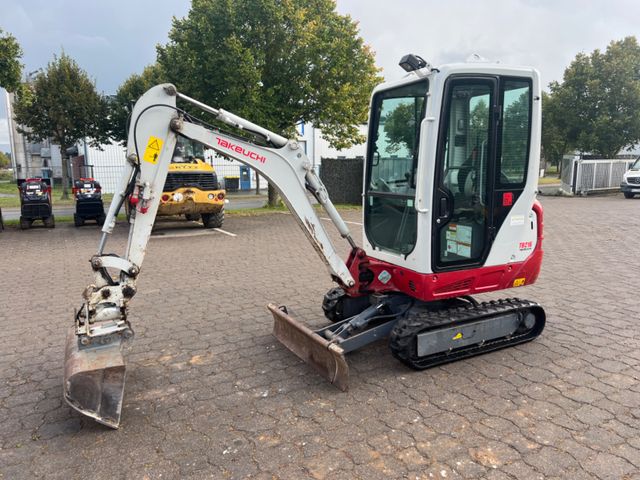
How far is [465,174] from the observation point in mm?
4242

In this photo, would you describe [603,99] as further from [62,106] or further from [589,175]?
[62,106]

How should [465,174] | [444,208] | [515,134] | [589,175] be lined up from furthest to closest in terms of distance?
1. [589,175]
2. [515,134]
3. [465,174]
4. [444,208]

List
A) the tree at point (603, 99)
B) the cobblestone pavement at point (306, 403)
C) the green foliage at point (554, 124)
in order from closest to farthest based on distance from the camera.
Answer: the cobblestone pavement at point (306, 403) < the tree at point (603, 99) < the green foliage at point (554, 124)

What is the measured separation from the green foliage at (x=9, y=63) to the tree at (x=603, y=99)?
25.9 meters

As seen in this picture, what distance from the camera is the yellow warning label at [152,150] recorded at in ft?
12.3

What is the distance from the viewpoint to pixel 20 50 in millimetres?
12156

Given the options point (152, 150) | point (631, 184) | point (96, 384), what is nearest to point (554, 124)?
point (631, 184)

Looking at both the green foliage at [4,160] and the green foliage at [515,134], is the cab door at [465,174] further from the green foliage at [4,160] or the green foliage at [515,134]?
the green foliage at [4,160]

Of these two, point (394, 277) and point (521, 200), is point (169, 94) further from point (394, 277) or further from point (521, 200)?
point (521, 200)

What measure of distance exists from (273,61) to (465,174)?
1264 centimetres

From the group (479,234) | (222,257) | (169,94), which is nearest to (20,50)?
(222,257)

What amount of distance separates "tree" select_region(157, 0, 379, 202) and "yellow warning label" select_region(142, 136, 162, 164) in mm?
10848

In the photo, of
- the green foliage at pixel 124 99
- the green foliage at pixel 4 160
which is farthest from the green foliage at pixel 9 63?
the green foliage at pixel 4 160

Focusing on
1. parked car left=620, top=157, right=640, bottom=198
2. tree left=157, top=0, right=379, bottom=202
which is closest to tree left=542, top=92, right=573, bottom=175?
parked car left=620, top=157, right=640, bottom=198
